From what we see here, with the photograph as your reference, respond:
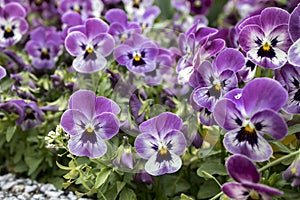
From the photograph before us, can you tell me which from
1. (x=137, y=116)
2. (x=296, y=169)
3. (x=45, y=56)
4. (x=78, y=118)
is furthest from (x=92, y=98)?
(x=45, y=56)

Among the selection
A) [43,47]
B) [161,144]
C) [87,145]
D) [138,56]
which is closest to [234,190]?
[161,144]

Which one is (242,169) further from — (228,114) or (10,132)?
(10,132)

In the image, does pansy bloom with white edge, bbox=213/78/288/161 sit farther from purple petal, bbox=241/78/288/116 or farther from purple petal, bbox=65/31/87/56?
purple petal, bbox=65/31/87/56

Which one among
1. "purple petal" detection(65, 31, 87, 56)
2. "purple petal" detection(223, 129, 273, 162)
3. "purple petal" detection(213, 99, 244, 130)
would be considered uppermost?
"purple petal" detection(65, 31, 87, 56)

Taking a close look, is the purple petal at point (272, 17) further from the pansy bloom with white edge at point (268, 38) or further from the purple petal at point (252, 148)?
the purple petal at point (252, 148)

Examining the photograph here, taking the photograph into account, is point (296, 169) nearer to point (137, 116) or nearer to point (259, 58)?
point (259, 58)

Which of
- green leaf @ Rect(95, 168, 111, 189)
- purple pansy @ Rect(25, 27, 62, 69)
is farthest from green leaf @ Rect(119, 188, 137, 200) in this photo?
purple pansy @ Rect(25, 27, 62, 69)
